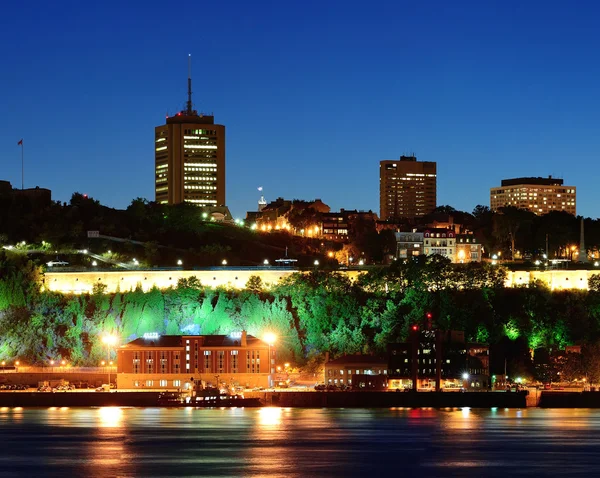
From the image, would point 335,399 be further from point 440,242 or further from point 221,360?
point 440,242

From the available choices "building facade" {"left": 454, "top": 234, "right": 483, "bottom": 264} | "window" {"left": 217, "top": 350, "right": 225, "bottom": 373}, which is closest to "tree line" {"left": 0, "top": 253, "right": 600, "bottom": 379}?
"window" {"left": 217, "top": 350, "right": 225, "bottom": 373}

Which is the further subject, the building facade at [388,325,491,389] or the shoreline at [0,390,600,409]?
the building facade at [388,325,491,389]

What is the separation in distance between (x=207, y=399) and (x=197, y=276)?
20.9 meters

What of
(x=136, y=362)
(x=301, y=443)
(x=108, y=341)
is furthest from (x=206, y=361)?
(x=301, y=443)

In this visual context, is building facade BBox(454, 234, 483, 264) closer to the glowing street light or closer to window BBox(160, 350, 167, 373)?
the glowing street light

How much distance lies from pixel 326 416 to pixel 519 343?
22.8m

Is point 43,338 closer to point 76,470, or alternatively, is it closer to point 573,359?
point 573,359

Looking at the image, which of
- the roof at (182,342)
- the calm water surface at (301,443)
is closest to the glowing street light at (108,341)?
the roof at (182,342)

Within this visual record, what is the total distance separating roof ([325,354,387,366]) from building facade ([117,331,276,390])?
4301 mm

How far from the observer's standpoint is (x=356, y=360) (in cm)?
9100

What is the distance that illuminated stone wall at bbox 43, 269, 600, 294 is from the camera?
10600 centimetres

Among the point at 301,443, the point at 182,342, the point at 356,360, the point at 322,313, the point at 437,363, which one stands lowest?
the point at 301,443

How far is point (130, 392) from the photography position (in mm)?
87812

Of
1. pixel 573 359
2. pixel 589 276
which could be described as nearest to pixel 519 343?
pixel 573 359
